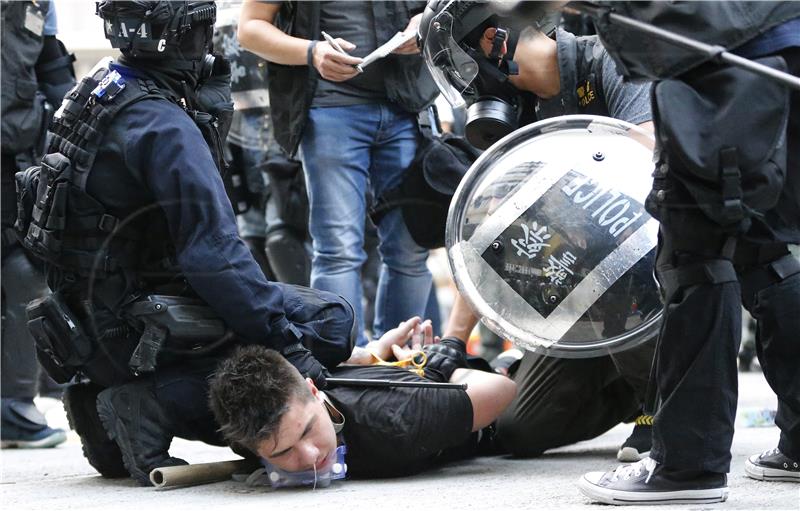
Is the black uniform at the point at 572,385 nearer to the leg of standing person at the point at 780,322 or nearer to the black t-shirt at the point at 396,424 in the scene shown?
the black t-shirt at the point at 396,424

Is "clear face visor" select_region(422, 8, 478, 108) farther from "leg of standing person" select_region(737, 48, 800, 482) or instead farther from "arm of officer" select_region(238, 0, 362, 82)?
"leg of standing person" select_region(737, 48, 800, 482)

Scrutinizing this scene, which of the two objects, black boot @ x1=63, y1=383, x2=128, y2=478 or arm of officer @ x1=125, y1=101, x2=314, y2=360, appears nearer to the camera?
arm of officer @ x1=125, y1=101, x2=314, y2=360

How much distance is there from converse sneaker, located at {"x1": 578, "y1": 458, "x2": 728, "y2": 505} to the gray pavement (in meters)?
0.03

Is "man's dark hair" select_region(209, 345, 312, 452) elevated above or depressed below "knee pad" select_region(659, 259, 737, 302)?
below

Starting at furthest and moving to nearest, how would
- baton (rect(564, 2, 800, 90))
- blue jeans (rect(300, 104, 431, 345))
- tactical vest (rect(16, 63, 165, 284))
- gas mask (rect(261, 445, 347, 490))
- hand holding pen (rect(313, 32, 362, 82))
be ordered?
1. blue jeans (rect(300, 104, 431, 345))
2. hand holding pen (rect(313, 32, 362, 82))
3. tactical vest (rect(16, 63, 165, 284))
4. gas mask (rect(261, 445, 347, 490))
5. baton (rect(564, 2, 800, 90))

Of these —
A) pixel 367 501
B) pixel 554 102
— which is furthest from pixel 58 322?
pixel 554 102

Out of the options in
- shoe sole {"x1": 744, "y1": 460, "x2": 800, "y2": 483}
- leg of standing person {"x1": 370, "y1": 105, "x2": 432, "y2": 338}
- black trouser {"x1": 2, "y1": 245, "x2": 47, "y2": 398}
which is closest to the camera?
shoe sole {"x1": 744, "y1": 460, "x2": 800, "y2": 483}

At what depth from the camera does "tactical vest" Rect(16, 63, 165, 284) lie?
3.55 meters

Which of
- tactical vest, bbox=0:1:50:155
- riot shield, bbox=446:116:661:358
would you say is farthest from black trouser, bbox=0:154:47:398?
riot shield, bbox=446:116:661:358

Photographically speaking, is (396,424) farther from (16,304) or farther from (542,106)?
(16,304)

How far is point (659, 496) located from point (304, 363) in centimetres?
116

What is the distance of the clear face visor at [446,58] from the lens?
386cm

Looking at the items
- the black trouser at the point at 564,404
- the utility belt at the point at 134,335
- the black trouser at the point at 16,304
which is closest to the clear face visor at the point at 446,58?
the black trouser at the point at 564,404

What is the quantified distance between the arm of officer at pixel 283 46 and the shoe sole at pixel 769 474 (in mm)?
1921
